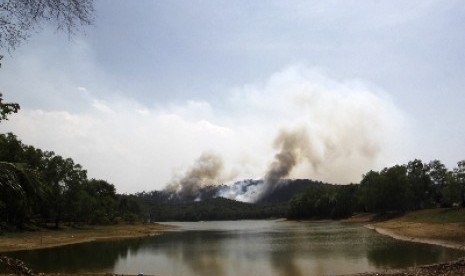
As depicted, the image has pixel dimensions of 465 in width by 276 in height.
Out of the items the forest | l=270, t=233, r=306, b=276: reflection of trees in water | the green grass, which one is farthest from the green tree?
l=270, t=233, r=306, b=276: reflection of trees in water

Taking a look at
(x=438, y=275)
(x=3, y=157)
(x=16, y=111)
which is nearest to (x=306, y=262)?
(x=438, y=275)

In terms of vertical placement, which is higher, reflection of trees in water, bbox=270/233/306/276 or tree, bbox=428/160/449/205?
tree, bbox=428/160/449/205

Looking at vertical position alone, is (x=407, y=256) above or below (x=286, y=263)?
above

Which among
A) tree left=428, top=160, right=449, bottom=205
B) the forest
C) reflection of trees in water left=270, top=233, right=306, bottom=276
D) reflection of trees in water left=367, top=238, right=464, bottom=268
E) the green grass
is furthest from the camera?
tree left=428, top=160, right=449, bottom=205

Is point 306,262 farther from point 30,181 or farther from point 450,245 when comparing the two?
point 30,181

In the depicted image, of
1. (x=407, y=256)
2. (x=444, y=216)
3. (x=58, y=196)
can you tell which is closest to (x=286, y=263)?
(x=407, y=256)

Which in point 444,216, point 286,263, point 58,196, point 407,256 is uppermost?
point 58,196

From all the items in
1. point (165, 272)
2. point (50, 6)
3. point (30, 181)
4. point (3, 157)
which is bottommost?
point (165, 272)

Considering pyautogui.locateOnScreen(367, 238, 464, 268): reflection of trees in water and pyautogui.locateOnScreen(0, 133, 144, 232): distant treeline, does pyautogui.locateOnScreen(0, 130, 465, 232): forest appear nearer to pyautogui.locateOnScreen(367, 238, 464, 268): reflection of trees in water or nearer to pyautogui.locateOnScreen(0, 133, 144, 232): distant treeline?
pyautogui.locateOnScreen(0, 133, 144, 232): distant treeline

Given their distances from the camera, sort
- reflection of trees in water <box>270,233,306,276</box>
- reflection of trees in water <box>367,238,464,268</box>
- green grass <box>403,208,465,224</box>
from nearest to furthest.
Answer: reflection of trees in water <box>270,233,306,276</box>, reflection of trees in water <box>367,238,464,268</box>, green grass <box>403,208,465,224</box>

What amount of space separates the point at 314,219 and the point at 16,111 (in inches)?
7144

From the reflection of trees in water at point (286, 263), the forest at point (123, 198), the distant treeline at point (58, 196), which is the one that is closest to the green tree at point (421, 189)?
the forest at point (123, 198)

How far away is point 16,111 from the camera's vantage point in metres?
19.4

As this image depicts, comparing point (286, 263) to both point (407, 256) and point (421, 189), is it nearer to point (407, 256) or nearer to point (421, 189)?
point (407, 256)
